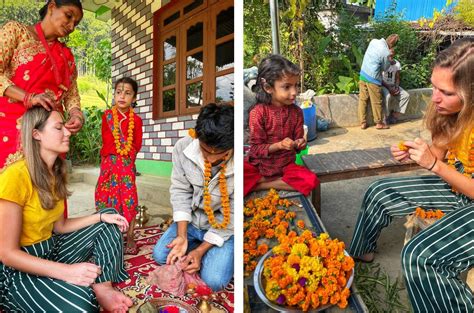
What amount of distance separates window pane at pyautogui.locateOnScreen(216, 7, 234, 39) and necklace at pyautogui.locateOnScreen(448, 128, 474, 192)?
618 millimetres

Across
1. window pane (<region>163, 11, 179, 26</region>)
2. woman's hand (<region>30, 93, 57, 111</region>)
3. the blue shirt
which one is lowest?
woman's hand (<region>30, 93, 57, 111</region>)

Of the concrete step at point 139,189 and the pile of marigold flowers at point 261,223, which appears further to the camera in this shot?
the concrete step at point 139,189

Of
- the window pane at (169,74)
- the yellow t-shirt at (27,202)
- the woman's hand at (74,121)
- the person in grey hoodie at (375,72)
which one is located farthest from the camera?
the window pane at (169,74)

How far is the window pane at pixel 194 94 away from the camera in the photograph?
1.08 meters

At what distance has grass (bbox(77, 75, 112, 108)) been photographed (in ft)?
3.18

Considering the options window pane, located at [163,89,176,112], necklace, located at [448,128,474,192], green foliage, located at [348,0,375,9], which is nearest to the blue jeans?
window pane, located at [163,89,176,112]

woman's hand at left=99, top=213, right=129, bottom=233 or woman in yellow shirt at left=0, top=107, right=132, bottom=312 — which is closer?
woman in yellow shirt at left=0, top=107, right=132, bottom=312

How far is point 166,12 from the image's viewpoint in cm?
119

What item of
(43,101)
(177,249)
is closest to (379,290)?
(177,249)

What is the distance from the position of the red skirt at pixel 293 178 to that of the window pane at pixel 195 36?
1.25ft

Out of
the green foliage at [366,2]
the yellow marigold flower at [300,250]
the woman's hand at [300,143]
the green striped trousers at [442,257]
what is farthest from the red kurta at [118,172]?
the green striped trousers at [442,257]

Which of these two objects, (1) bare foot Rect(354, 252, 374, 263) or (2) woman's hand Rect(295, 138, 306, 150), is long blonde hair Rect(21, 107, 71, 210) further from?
(1) bare foot Rect(354, 252, 374, 263)

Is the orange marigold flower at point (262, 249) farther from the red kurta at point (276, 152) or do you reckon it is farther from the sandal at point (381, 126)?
the sandal at point (381, 126)

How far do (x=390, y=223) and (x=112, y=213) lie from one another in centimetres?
78
